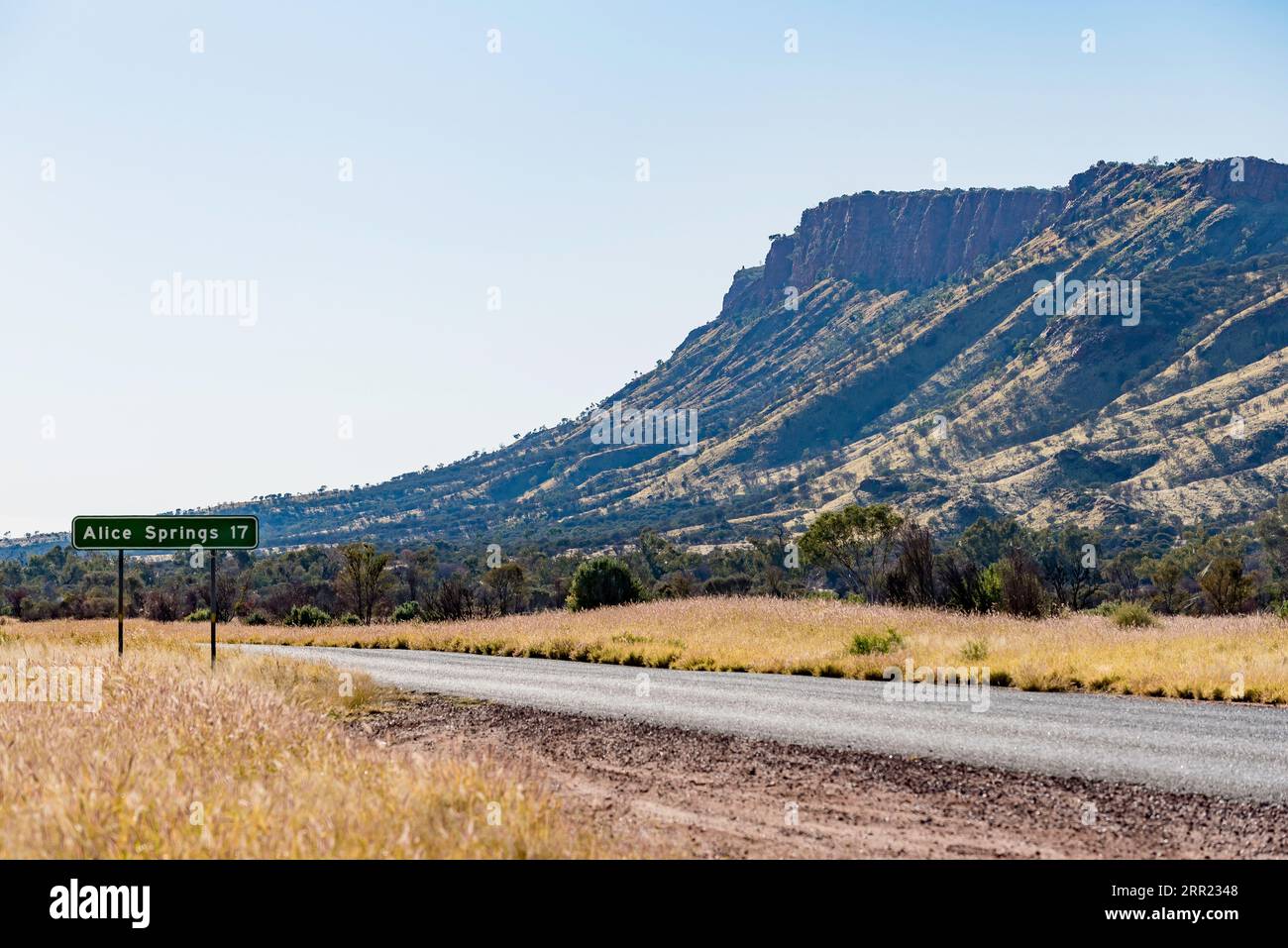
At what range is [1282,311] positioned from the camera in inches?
6319

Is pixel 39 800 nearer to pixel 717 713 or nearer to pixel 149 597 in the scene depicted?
pixel 717 713

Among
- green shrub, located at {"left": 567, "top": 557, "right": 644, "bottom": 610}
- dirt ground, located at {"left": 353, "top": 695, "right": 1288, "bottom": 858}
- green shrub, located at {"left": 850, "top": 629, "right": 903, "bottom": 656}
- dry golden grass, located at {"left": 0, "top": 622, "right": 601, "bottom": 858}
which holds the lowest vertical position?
green shrub, located at {"left": 567, "top": 557, "right": 644, "bottom": 610}

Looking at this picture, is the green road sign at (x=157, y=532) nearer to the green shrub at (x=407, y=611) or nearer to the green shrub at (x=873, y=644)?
the green shrub at (x=873, y=644)

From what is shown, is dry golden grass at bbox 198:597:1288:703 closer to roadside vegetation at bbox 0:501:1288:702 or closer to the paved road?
roadside vegetation at bbox 0:501:1288:702

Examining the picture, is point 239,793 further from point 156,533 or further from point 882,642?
point 882,642

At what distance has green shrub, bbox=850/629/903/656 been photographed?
21.3 metres

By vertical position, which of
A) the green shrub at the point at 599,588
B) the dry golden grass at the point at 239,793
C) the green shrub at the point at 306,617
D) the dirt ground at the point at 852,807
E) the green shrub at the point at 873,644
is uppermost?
the dry golden grass at the point at 239,793

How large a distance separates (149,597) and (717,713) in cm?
5041

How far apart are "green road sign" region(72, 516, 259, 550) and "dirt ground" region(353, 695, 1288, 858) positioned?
8.06 meters

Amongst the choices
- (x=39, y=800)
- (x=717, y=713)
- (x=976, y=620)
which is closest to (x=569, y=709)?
(x=717, y=713)

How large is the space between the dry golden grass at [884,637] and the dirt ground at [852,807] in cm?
735

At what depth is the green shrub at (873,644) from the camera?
70.0 feet

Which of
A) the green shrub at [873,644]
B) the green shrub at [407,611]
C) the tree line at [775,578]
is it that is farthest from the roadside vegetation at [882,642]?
the green shrub at [407,611]

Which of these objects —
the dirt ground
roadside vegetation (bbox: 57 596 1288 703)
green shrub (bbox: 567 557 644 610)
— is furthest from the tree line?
the dirt ground
